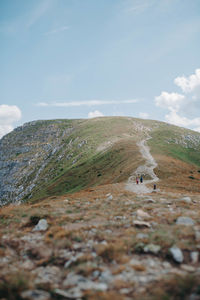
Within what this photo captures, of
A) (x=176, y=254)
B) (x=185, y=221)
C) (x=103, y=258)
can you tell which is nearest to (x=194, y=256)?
(x=176, y=254)

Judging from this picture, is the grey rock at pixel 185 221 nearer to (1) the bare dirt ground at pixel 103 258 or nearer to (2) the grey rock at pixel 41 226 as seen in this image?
(1) the bare dirt ground at pixel 103 258

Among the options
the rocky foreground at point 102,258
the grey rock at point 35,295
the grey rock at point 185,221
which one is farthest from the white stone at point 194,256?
the grey rock at point 35,295

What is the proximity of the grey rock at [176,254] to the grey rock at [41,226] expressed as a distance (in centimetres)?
740

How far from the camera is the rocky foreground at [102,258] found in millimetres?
5547

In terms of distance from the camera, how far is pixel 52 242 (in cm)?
912

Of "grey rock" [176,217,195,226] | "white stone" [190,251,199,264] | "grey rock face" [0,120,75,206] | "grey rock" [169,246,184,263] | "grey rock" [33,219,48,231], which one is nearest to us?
"white stone" [190,251,199,264]

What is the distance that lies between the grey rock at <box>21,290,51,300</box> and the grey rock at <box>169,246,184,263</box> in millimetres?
4745

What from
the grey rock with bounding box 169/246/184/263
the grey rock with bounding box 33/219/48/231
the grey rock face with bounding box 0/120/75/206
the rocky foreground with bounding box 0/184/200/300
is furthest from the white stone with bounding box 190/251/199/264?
the grey rock face with bounding box 0/120/75/206

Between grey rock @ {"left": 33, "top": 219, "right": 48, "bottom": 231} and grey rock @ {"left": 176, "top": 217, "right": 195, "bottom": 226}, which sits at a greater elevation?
grey rock @ {"left": 176, "top": 217, "right": 195, "bottom": 226}

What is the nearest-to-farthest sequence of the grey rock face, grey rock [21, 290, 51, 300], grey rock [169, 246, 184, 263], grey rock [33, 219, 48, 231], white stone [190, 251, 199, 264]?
grey rock [21, 290, 51, 300] < white stone [190, 251, 199, 264] < grey rock [169, 246, 184, 263] < grey rock [33, 219, 48, 231] < the grey rock face

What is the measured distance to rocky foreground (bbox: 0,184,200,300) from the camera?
5.55 metres

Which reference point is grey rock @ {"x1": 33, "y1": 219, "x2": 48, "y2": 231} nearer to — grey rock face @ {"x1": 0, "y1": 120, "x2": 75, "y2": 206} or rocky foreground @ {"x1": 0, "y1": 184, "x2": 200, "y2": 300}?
rocky foreground @ {"x1": 0, "y1": 184, "x2": 200, "y2": 300}

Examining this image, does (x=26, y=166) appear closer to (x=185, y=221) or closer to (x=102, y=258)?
(x=185, y=221)

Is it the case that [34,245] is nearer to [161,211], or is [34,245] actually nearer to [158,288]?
[158,288]
